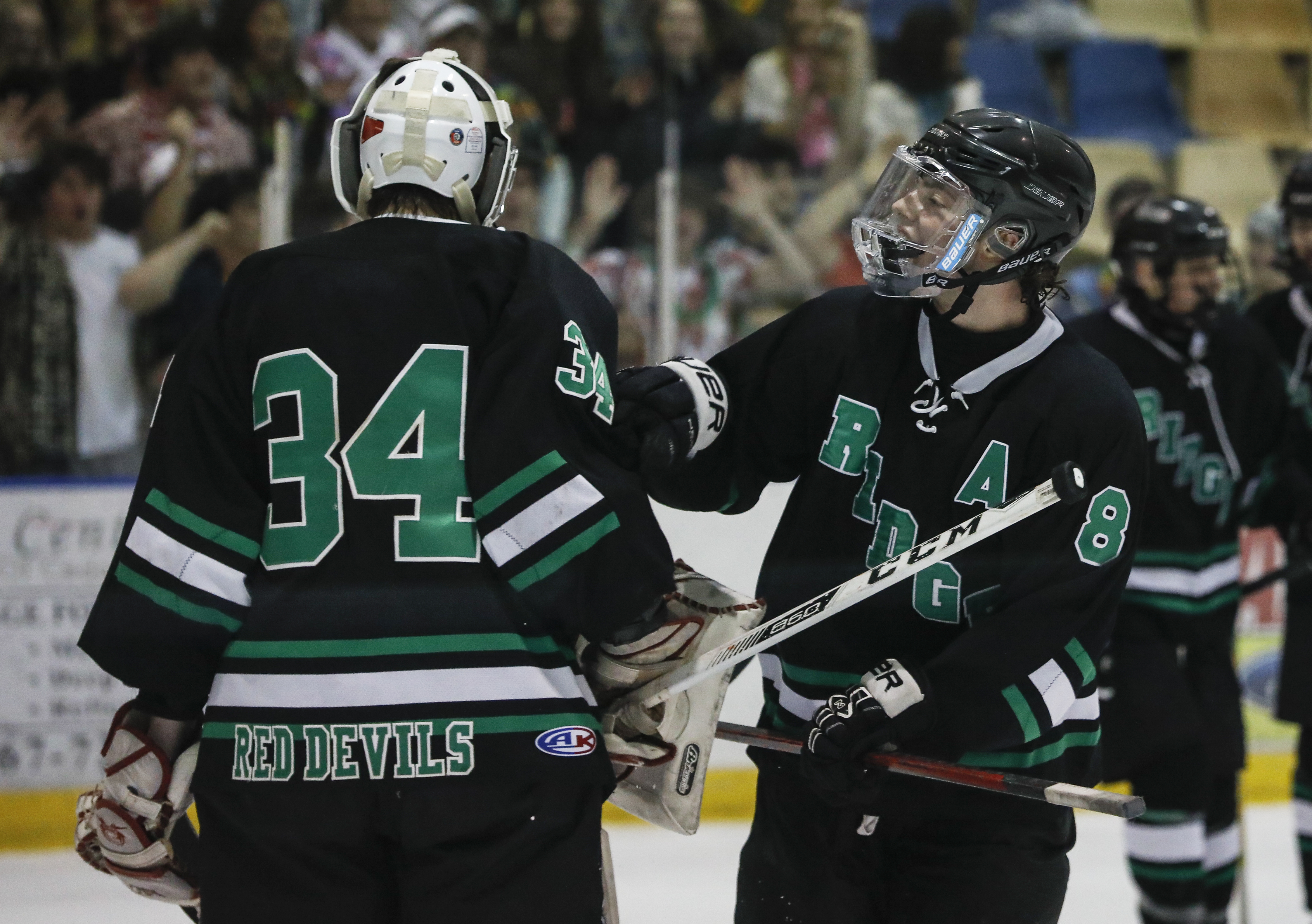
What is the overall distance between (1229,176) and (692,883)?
4.16 meters

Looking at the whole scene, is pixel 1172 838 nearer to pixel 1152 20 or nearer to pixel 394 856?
pixel 394 856

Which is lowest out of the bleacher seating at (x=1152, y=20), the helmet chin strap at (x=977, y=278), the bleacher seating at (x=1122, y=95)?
the helmet chin strap at (x=977, y=278)

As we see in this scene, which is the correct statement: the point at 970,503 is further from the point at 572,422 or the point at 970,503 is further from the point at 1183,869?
the point at 1183,869

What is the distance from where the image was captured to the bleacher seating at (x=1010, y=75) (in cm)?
598

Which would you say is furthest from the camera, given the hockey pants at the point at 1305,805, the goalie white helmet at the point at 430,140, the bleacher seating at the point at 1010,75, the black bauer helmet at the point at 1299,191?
the bleacher seating at the point at 1010,75

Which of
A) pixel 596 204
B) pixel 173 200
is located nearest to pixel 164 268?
pixel 173 200

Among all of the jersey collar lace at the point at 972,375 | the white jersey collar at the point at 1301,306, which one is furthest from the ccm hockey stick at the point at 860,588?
the white jersey collar at the point at 1301,306

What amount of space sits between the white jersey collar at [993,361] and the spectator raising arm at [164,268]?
2.28m

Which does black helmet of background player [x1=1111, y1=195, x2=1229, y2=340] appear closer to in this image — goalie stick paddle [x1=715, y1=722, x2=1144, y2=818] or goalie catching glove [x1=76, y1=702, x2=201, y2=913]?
goalie stick paddle [x1=715, y1=722, x2=1144, y2=818]

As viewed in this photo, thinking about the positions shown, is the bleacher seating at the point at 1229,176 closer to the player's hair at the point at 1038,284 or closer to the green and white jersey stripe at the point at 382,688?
the player's hair at the point at 1038,284

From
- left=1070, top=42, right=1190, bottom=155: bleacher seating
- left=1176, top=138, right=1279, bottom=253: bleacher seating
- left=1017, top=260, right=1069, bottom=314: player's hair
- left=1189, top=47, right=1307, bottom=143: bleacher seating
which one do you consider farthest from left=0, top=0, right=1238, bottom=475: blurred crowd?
left=1189, top=47, right=1307, bottom=143: bleacher seating

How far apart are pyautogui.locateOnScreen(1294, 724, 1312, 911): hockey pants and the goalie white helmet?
2140mm

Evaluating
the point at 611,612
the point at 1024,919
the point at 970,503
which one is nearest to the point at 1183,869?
the point at 1024,919

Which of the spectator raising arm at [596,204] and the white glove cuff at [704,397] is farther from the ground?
the spectator raising arm at [596,204]
